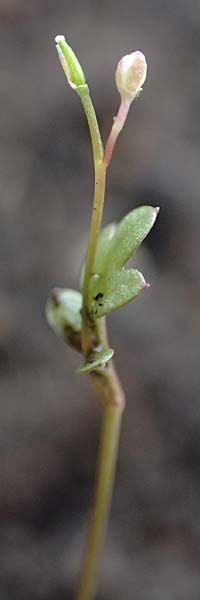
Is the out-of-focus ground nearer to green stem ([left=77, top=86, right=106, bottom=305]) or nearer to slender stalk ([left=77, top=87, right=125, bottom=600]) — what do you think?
slender stalk ([left=77, top=87, right=125, bottom=600])

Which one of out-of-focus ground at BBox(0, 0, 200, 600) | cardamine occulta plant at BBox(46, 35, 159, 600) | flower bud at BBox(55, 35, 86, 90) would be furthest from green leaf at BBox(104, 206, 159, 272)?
out-of-focus ground at BBox(0, 0, 200, 600)

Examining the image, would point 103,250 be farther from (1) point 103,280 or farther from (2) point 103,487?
(2) point 103,487

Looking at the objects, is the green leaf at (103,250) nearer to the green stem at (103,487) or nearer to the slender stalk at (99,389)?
the slender stalk at (99,389)

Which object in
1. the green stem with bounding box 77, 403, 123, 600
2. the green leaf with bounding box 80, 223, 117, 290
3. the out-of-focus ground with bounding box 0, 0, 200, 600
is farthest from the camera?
the out-of-focus ground with bounding box 0, 0, 200, 600

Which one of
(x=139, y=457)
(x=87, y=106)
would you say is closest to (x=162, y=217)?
(x=139, y=457)

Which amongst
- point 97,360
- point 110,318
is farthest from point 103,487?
point 110,318

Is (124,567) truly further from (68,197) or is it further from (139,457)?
(68,197)

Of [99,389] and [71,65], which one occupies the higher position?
[71,65]

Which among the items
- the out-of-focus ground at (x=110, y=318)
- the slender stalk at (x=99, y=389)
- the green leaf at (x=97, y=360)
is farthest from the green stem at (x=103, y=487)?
the out-of-focus ground at (x=110, y=318)
